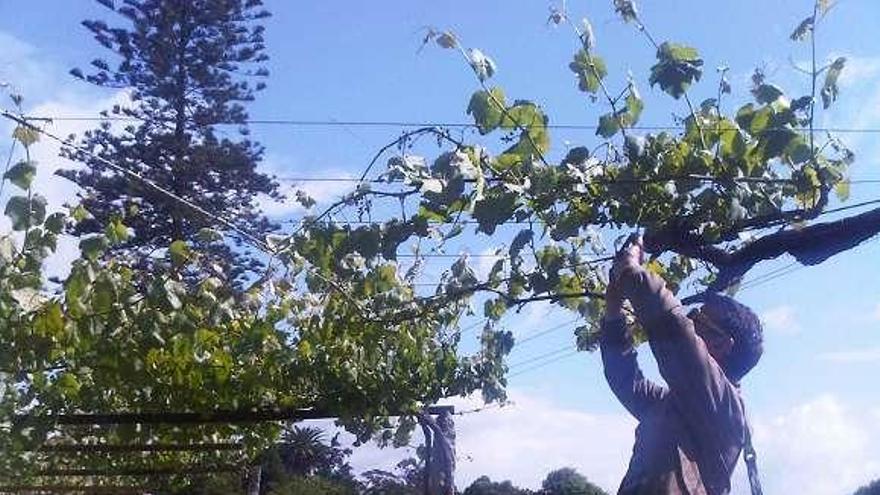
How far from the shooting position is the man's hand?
243 centimetres

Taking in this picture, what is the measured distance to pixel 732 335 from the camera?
2.46 meters

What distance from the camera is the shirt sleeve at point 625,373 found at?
2486 millimetres

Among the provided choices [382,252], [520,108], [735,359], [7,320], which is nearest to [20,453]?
[7,320]

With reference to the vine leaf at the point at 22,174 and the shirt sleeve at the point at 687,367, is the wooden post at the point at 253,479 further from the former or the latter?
the shirt sleeve at the point at 687,367

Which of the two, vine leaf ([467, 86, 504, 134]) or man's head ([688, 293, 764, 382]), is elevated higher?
vine leaf ([467, 86, 504, 134])

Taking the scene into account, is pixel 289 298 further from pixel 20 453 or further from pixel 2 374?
pixel 20 453

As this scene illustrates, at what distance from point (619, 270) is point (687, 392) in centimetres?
27

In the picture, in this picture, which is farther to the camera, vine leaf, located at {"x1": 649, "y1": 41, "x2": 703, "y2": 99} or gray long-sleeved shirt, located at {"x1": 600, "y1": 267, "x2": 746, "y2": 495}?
vine leaf, located at {"x1": 649, "y1": 41, "x2": 703, "y2": 99}

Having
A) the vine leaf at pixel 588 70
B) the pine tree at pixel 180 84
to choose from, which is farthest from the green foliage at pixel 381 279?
the pine tree at pixel 180 84

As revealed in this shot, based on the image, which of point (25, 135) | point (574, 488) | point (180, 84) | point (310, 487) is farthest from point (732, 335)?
point (180, 84)

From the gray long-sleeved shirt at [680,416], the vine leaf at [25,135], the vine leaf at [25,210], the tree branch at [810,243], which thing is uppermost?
the vine leaf at [25,135]

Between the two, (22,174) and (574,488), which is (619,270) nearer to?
(22,174)

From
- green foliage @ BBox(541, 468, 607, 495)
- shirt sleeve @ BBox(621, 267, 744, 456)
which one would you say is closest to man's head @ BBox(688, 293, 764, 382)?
shirt sleeve @ BBox(621, 267, 744, 456)

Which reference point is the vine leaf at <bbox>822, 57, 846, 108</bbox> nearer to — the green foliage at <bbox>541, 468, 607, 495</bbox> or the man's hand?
the man's hand
